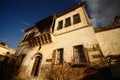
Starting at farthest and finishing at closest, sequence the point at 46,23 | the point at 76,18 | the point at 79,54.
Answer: the point at 46,23 → the point at 76,18 → the point at 79,54

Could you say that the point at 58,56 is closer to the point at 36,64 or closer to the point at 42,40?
the point at 36,64

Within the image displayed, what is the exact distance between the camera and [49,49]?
903 centimetres

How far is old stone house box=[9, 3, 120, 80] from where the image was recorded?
6.14 m

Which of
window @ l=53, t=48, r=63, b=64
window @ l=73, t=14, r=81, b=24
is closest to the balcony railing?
window @ l=53, t=48, r=63, b=64

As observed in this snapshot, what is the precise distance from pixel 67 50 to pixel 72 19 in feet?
15.4

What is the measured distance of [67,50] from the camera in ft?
25.2

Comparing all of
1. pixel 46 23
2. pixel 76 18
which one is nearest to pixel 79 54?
pixel 76 18

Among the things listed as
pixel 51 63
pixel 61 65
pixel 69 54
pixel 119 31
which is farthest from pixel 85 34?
pixel 51 63

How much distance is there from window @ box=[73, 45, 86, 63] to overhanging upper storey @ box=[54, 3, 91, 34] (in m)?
2.58

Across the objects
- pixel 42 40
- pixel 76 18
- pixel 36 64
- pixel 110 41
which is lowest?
pixel 36 64

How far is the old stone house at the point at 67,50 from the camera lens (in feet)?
20.1

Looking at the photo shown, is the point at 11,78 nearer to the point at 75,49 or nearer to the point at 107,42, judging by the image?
the point at 75,49

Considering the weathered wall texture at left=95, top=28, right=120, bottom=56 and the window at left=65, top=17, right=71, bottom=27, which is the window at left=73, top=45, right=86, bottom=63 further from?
the window at left=65, top=17, right=71, bottom=27

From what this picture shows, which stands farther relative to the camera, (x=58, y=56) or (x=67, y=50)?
(x=58, y=56)
